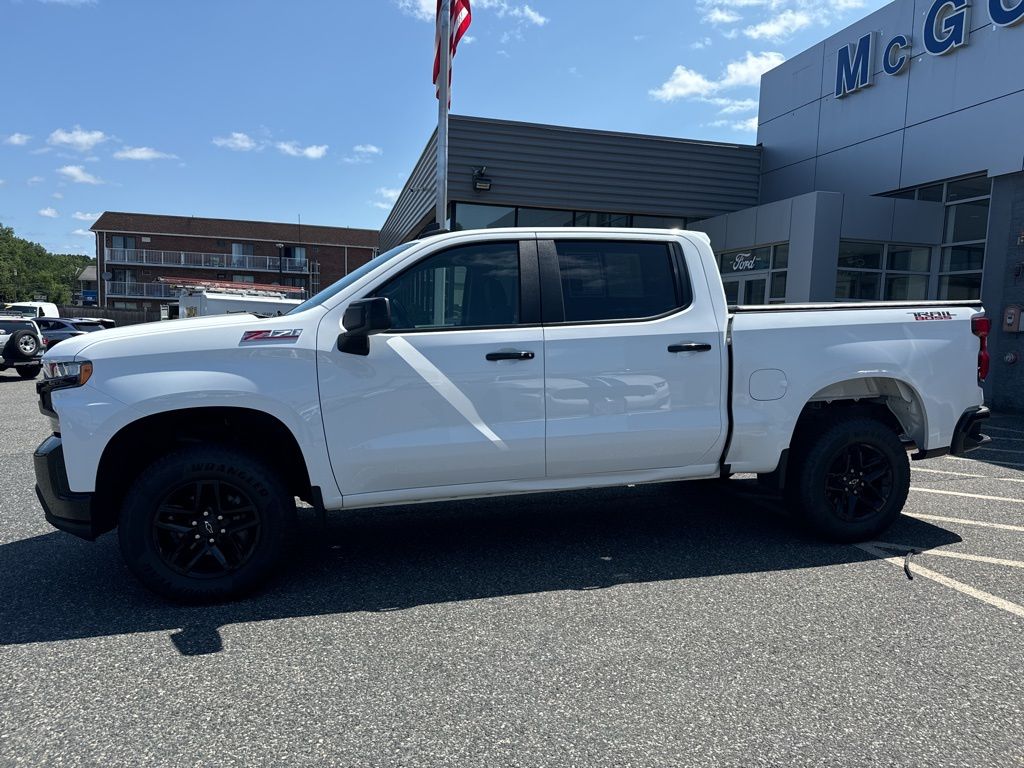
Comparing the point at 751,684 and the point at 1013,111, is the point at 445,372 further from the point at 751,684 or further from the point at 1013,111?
the point at 1013,111

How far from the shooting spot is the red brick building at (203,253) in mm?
61406

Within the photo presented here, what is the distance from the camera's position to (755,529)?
5.00m

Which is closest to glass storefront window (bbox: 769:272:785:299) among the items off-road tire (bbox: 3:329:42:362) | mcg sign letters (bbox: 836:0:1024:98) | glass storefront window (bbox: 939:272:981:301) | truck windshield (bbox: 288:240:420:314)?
glass storefront window (bbox: 939:272:981:301)

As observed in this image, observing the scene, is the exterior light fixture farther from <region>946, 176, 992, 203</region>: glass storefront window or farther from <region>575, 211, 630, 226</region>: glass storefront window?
<region>946, 176, 992, 203</region>: glass storefront window

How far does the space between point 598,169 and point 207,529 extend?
13.5m

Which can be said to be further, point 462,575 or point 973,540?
point 973,540

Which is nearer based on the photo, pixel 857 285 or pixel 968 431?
pixel 968 431

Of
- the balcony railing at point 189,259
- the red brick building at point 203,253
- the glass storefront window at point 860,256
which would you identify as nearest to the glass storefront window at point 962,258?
the glass storefront window at point 860,256

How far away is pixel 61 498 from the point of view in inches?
137

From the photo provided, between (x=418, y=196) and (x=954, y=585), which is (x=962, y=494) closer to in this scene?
(x=954, y=585)

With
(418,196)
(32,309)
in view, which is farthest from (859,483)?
(32,309)

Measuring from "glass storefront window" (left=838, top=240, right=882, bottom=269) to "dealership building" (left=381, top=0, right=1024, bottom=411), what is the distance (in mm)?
24

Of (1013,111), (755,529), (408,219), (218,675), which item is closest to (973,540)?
(755,529)

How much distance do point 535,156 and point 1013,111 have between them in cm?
843
